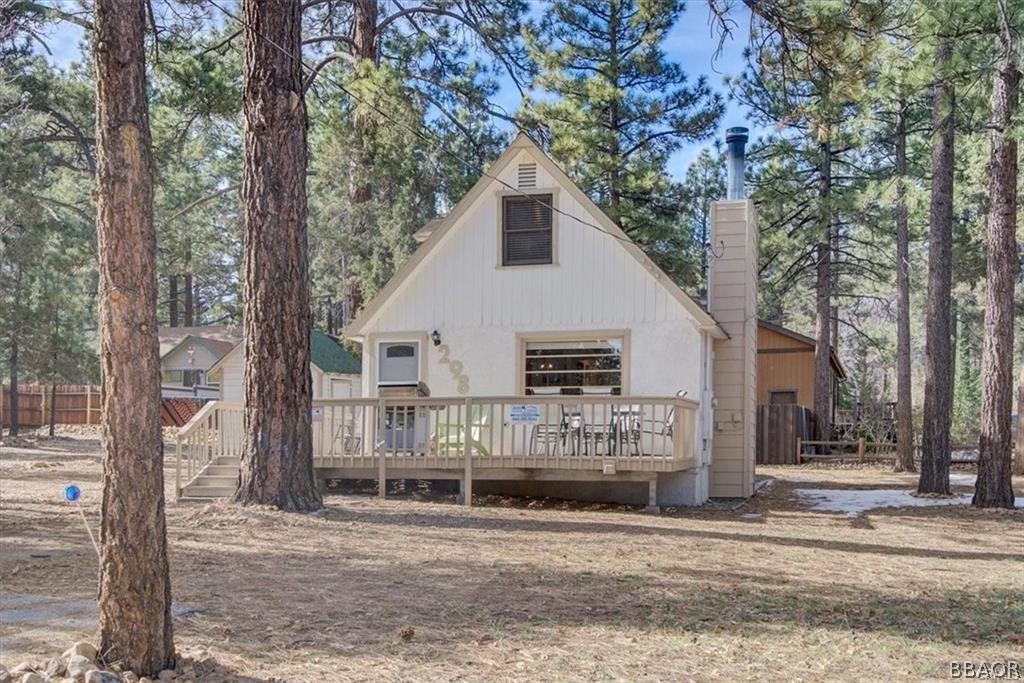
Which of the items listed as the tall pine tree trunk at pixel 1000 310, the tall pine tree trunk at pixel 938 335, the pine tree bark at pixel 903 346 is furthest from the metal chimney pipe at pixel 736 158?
the pine tree bark at pixel 903 346

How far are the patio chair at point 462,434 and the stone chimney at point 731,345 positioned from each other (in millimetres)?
3681

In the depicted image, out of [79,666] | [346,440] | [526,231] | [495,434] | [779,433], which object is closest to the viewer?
[79,666]

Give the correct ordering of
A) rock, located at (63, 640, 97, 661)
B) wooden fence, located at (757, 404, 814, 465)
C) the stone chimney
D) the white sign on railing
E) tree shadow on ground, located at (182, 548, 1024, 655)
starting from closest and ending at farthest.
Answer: rock, located at (63, 640, 97, 661), tree shadow on ground, located at (182, 548, 1024, 655), the white sign on railing, the stone chimney, wooden fence, located at (757, 404, 814, 465)

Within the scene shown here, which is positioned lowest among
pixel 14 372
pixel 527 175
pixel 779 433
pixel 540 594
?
pixel 540 594

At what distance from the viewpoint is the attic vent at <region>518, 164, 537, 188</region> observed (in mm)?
13008

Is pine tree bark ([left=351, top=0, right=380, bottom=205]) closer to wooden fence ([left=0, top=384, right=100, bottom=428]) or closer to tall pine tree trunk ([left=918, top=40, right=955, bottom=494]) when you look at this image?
tall pine tree trunk ([left=918, top=40, right=955, bottom=494])

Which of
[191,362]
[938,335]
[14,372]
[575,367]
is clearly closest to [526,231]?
[575,367]

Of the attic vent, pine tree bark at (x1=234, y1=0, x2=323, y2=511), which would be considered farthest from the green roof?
pine tree bark at (x1=234, y1=0, x2=323, y2=511)

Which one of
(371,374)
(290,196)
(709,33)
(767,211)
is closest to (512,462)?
(371,374)

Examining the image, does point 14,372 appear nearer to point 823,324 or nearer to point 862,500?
point 823,324

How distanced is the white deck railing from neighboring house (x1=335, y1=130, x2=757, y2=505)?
50 mm

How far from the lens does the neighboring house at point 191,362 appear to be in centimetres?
3625

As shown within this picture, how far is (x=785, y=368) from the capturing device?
27.0 meters

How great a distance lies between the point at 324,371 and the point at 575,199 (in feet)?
30.7
